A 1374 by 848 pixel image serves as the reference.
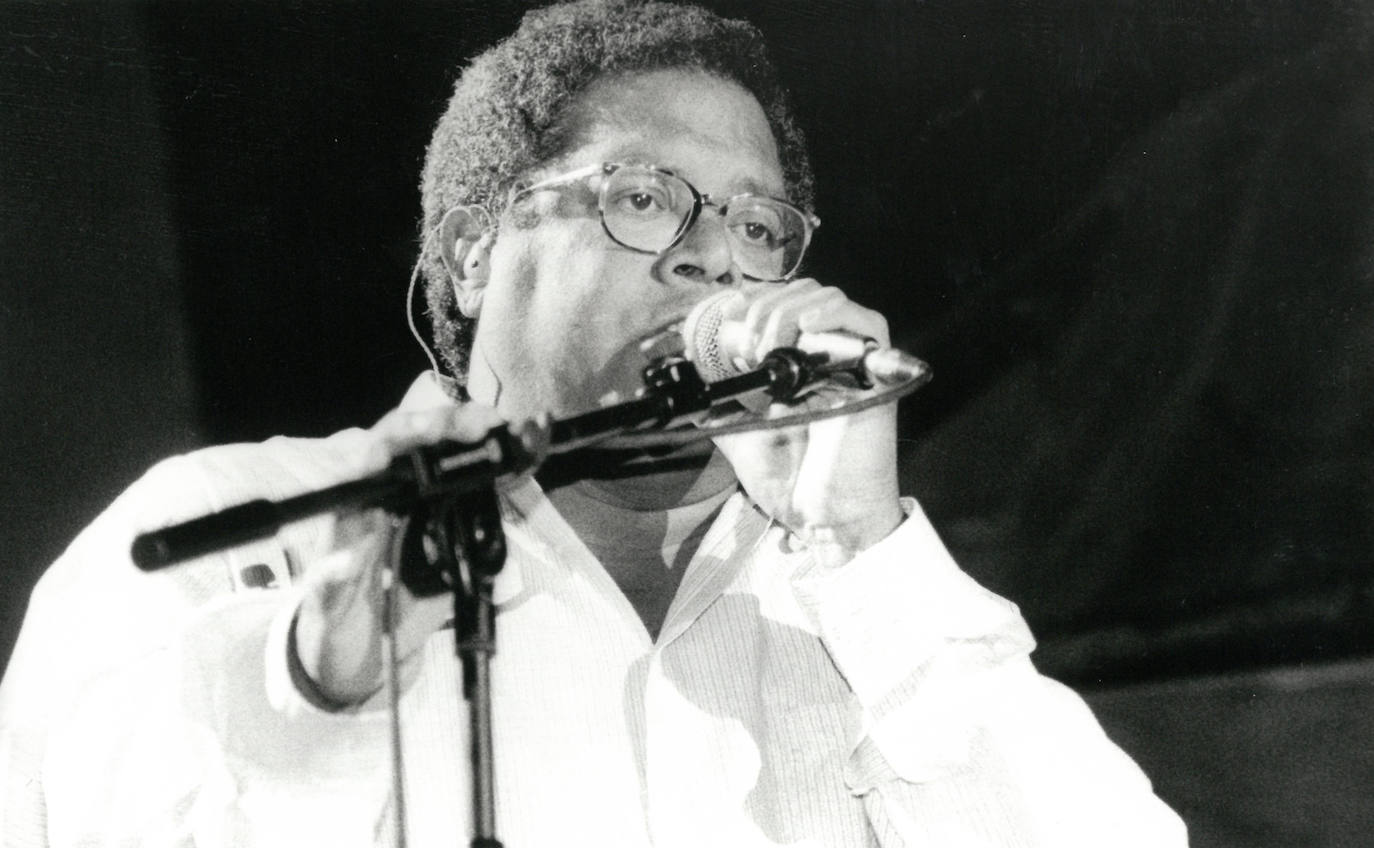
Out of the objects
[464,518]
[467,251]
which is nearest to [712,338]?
[464,518]

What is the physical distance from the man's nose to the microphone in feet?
1.25

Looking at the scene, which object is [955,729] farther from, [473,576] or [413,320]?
[413,320]

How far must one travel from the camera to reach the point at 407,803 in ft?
4.97

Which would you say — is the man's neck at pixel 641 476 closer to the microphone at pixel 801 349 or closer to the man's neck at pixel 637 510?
the man's neck at pixel 637 510

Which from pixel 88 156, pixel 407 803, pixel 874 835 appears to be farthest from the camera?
pixel 88 156

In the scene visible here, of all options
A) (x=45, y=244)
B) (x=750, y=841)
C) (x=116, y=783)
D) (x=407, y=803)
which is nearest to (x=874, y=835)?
(x=750, y=841)

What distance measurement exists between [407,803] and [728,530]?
652 mm

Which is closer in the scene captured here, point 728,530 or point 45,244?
point 45,244

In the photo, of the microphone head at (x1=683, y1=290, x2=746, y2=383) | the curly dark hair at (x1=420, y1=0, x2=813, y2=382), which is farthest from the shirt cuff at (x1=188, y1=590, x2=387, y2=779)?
the curly dark hair at (x1=420, y1=0, x2=813, y2=382)

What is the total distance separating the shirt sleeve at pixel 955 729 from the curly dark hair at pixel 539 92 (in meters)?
0.73

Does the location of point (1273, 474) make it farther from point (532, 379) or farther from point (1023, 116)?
point (532, 379)

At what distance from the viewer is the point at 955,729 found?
1620mm

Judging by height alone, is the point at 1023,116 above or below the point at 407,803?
above

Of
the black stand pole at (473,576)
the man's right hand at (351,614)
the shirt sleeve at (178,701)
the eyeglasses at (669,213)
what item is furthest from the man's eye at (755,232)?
the black stand pole at (473,576)
